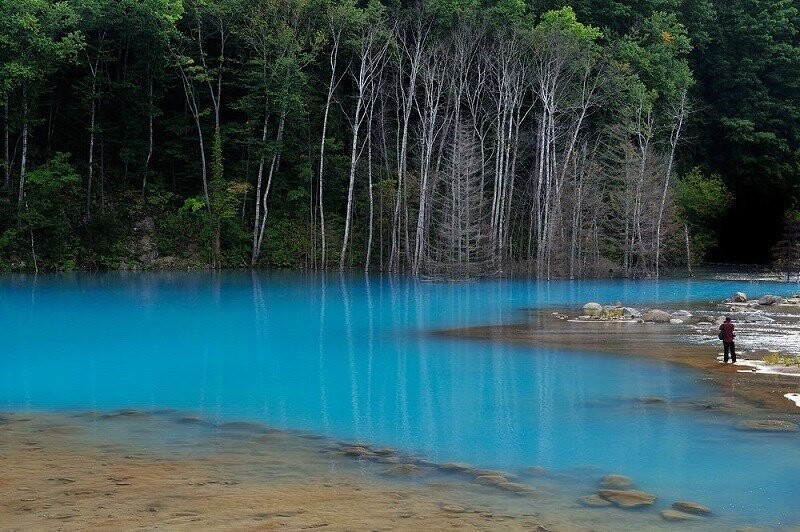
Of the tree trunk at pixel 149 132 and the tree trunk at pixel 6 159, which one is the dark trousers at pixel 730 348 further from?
the tree trunk at pixel 149 132

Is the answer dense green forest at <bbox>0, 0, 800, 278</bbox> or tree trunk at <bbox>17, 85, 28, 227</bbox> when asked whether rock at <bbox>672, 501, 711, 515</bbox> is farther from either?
tree trunk at <bbox>17, 85, 28, 227</bbox>

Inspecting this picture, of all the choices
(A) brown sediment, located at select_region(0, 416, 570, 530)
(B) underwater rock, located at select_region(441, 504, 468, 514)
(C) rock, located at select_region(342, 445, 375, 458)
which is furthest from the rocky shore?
(A) brown sediment, located at select_region(0, 416, 570, 530)

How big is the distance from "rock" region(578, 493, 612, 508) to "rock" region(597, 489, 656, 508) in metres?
0.07

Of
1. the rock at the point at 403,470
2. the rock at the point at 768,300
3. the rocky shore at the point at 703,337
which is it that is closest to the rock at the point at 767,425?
the rocky shore at the point at 703,337

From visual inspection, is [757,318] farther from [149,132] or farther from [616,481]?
[149,132]

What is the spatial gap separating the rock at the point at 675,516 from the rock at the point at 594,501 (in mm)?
526

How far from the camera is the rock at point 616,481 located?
29.2 feet

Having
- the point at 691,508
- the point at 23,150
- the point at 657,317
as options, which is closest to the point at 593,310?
the point at 657,317

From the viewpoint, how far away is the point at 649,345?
1962 cm

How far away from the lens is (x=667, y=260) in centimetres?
5938

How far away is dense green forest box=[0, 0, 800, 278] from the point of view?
4622cm

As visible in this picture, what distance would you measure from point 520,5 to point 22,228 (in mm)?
28870

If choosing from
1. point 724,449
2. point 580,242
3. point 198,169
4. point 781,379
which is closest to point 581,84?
point 580,242

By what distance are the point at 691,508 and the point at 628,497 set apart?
592 millimetres
